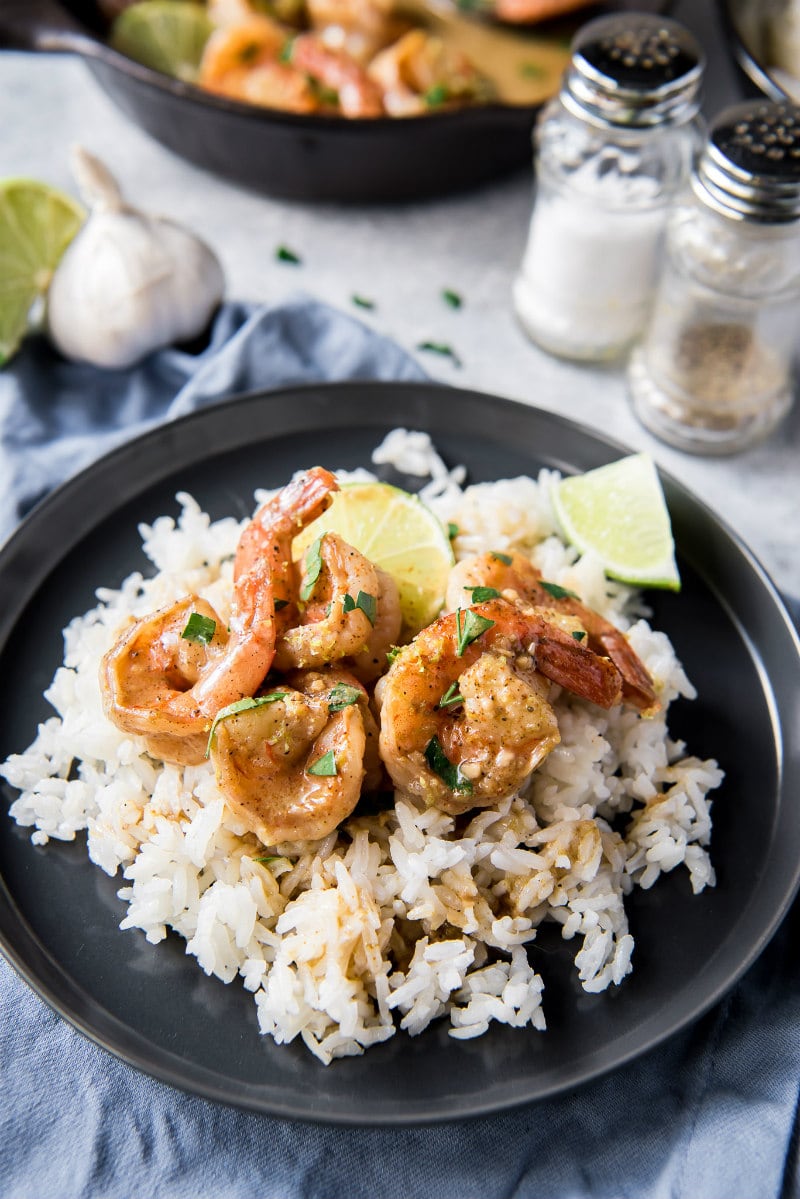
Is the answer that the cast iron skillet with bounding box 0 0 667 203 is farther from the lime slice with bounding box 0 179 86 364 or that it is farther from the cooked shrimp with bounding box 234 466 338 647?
the cooked shrimp with bounding box 234 466 338 647

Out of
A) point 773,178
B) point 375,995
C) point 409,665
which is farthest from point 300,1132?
point 773,178

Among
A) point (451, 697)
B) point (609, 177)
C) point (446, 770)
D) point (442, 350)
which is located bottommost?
point (442, 350)

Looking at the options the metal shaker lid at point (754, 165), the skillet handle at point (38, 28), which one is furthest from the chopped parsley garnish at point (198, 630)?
the skillet handle at point (38, 28)

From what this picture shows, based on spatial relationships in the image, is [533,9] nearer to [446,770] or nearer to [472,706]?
[472,706]

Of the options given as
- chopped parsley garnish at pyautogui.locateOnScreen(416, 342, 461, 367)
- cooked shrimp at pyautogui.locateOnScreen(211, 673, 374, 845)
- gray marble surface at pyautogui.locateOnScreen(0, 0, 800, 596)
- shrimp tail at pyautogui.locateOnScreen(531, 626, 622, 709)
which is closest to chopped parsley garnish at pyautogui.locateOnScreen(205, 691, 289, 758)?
cooked shrimp at pyautogui.locateOnScreen(211, 673, 374, 845)

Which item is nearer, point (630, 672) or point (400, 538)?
point (630, 672)

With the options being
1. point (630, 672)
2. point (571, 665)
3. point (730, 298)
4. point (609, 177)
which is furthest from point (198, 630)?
point (609, 177)
